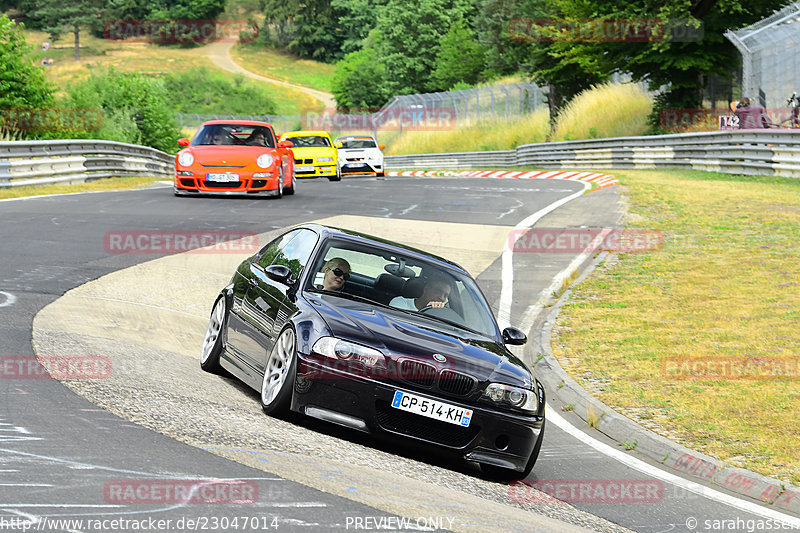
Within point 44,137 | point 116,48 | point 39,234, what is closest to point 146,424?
point 39,234

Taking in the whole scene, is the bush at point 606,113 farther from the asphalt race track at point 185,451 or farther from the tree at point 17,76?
the asphalt race track at point 185,451

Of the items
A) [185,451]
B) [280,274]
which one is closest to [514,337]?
[280,274]

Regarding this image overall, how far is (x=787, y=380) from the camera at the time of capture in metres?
9.27

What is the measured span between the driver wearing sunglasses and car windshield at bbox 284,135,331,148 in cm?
2675

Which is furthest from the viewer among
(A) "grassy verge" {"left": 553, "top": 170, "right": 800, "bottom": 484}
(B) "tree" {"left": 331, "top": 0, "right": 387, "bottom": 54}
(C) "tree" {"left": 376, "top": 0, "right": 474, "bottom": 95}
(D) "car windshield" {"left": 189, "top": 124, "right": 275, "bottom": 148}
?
(B) "tree" {"left": 331, "top": 0, "right": 387, "bottom": 54}

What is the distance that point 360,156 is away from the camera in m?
36.6

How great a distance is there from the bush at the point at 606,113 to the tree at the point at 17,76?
77.2 feet

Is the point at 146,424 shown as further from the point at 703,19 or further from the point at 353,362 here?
the point at 703,19

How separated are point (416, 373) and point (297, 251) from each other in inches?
83.7

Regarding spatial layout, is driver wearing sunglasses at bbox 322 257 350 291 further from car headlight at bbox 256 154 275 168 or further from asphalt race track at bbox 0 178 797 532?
car headlight at bbox 256 154 275 168

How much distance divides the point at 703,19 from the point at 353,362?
3501cm

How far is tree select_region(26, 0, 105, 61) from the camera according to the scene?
5207 inches

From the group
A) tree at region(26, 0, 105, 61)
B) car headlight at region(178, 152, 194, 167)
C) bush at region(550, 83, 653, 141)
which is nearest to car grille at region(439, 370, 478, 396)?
car headlight at region(178, 152, 194, 167)

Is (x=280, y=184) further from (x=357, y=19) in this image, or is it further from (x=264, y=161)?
(x=357, y=19)
